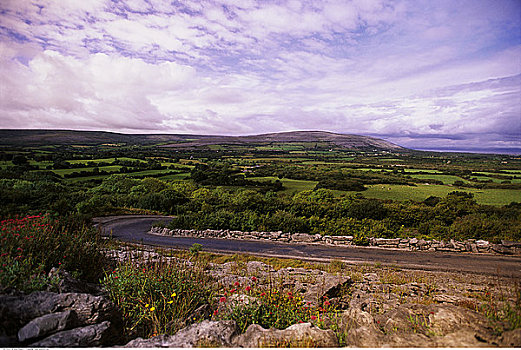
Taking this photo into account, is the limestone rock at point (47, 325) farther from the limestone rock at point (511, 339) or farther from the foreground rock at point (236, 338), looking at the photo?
the limestone rock at point (511, 339)

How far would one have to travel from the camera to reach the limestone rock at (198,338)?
3748 millimetres

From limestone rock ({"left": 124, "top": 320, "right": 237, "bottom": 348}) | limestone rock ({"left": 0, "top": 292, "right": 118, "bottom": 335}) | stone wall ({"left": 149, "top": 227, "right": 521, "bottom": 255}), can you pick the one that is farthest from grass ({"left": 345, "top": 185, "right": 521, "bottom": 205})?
limestone rock ({"left": 0, "top": 292, "right": 118, "bottom": 335})

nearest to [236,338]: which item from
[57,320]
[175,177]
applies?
[57,320]

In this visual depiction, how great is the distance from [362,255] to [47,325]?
13939 mm

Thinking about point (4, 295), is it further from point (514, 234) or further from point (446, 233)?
point (514, 234)

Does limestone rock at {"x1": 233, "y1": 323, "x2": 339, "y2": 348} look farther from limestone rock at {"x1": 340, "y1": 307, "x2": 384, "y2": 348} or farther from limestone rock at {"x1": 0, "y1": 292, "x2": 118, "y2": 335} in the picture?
limestone rock at {"x1": 0, "y1": 292, "x2": 118, "y2": 335}

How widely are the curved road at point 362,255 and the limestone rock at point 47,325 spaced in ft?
19.6

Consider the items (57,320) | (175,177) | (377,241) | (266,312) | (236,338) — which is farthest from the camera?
(175,177)

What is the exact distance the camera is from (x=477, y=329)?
3.65 meters

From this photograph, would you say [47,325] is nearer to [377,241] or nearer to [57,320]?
[57,320]

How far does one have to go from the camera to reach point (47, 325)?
11.8 feet

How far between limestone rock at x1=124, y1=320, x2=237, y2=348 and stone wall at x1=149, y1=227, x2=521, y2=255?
13.7 meters

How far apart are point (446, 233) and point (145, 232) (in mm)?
22491

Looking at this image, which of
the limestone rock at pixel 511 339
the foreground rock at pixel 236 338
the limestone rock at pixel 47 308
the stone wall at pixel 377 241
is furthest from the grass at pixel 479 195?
the limestone rock at pixel 47 308
